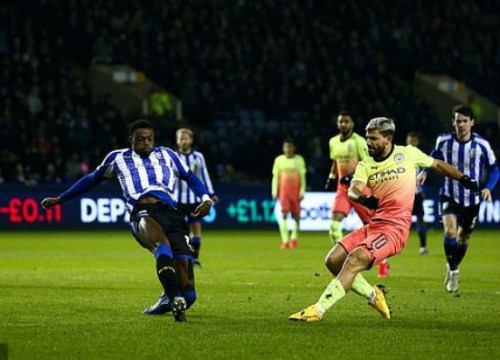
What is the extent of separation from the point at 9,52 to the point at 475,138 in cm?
2142

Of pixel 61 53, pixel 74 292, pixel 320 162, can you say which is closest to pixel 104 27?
pixel 61 53

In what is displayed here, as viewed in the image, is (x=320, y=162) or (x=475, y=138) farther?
(x=320, y=162)

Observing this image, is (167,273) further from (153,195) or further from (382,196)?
(382,196)

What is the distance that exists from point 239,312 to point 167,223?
132 centimetres

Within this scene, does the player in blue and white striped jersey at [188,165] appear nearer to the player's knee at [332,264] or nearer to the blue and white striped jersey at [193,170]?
the blue and white striped jersey at [193,170]

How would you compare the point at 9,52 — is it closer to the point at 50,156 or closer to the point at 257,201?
the point at 50,156

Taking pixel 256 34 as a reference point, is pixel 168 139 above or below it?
below

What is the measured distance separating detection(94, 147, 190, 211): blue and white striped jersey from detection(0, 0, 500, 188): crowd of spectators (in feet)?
62.5

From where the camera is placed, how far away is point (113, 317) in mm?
11648

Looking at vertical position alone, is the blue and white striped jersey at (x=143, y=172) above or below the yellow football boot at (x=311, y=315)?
above

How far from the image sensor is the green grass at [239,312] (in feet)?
30.9

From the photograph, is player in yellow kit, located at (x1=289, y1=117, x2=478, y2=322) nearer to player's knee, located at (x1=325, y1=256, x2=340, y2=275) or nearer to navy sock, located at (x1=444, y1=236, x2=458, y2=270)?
player's knee, located at (x1=325, y1=256, x2=340, y2=275)

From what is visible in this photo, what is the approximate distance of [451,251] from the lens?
15227 millimetres

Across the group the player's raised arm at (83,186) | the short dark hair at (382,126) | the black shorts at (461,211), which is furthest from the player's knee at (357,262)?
the black shorts at (461,211)
